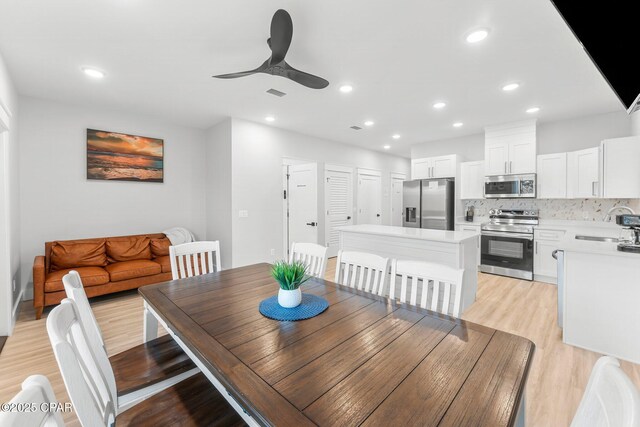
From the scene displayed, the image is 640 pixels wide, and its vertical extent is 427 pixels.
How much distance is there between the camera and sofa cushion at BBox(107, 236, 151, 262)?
3.93 meters

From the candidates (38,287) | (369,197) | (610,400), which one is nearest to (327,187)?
(369,197)

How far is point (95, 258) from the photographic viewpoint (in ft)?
12.2

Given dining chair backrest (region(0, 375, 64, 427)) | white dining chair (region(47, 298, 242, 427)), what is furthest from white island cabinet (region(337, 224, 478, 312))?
dining chair backrest (region(0, 375, 64, 427))

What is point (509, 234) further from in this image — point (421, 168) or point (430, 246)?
point (430, 246)

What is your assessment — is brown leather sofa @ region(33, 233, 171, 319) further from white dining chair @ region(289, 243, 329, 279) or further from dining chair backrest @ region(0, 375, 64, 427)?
dining chair backrest @ region(0, 375, 64, 427)

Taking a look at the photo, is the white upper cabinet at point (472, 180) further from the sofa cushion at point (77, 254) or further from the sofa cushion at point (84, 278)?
the sofa cushion at point (77, 254)

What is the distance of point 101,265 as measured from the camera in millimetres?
3746

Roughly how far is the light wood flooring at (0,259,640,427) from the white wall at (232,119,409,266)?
5.77ft

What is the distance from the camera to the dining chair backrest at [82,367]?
768 mm

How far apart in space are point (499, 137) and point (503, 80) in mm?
2082

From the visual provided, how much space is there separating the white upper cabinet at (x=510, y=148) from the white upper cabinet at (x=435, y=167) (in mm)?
595

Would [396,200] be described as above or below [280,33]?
below

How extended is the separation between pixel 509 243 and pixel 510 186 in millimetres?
974

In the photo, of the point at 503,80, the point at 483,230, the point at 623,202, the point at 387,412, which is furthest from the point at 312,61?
the point at 623,202
